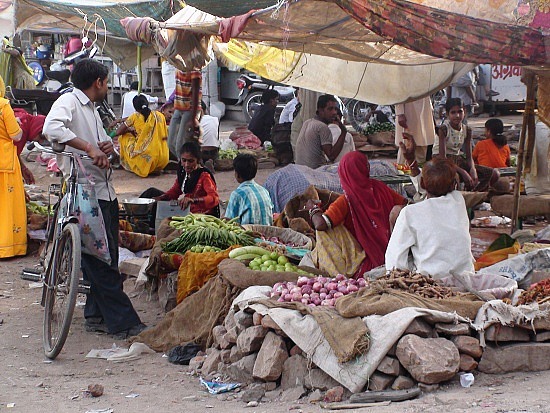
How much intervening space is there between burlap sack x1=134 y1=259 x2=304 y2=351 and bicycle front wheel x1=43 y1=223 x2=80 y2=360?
579 millimetres

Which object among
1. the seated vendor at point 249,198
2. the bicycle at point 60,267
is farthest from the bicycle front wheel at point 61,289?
the seated vendor at point 249,198

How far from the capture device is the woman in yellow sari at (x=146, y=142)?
14.6m

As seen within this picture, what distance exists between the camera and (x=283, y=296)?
571cm

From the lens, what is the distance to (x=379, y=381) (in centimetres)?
484

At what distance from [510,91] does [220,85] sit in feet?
24.6

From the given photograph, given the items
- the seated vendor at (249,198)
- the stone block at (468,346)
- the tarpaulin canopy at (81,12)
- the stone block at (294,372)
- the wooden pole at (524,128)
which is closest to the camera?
the stone block at (468,346)

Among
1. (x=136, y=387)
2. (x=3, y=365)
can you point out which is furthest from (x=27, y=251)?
(x=136, y=387)

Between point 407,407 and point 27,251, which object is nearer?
point 407,407

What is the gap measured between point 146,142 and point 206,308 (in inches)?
335

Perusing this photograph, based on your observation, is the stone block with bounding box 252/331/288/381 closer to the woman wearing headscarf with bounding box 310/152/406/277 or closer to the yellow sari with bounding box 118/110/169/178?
the woman wearing headscarf with bounding box 310/152/406/277

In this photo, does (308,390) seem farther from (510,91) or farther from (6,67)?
(510,91)

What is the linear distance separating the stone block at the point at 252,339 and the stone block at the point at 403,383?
99 centimetres

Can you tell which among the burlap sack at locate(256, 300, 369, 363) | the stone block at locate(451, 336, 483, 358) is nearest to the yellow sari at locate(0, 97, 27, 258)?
the burlap sack at locate(256, 300, 369, 363)

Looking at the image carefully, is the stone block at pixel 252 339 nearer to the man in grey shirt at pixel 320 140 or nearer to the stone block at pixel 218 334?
the stone block at pixel 218 334
